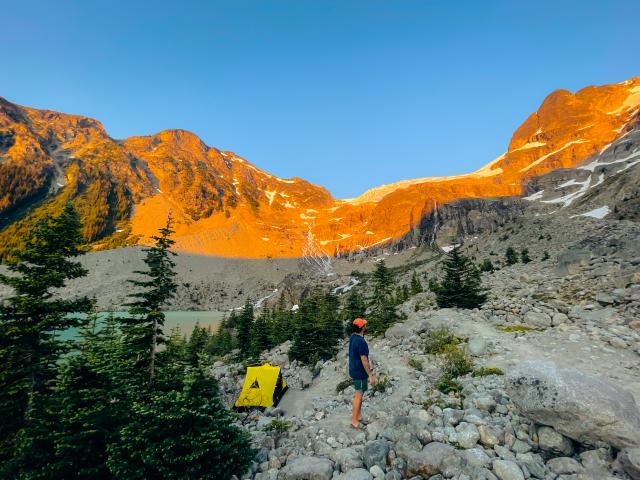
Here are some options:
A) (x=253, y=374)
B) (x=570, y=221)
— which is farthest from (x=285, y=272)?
(x=253, y=374)

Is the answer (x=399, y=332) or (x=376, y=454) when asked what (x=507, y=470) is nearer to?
(x=376, y=454)

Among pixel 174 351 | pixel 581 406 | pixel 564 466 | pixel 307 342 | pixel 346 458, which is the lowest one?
pixel 307 342

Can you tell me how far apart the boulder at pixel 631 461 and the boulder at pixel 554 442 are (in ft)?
2.82

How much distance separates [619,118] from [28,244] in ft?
884

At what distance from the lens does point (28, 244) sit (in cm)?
1474

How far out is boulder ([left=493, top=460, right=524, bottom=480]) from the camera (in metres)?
5.66

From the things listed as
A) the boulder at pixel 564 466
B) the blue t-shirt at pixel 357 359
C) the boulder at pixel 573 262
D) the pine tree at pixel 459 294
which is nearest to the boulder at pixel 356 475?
the blue t-shirt at pixel 357 359

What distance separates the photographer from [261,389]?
66.7ft

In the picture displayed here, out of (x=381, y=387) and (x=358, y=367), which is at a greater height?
(x=358, y=367)

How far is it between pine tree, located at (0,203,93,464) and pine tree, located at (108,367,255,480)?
766cm

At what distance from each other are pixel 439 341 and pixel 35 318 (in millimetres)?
19180

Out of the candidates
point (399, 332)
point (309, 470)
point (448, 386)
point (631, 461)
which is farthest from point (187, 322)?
point (631, 461)

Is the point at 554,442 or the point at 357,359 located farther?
the point at 357,359

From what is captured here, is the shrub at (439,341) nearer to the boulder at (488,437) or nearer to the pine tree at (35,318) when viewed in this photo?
the boulder at (488,437)
